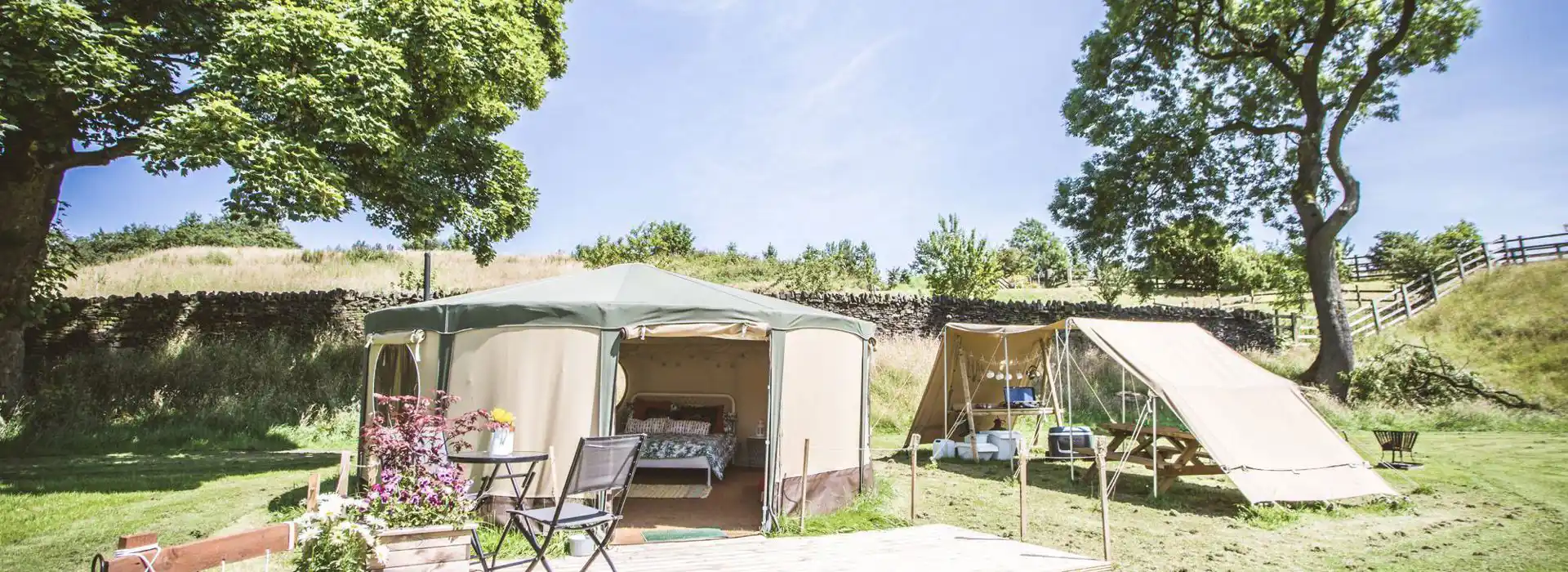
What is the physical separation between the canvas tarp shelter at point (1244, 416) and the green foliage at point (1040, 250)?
29.7 meters

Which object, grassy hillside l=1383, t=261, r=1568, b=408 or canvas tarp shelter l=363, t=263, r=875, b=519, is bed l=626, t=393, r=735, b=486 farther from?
grassy hillside l=1383, t=261, r=1568, b=408

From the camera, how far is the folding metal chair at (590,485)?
3886 mm

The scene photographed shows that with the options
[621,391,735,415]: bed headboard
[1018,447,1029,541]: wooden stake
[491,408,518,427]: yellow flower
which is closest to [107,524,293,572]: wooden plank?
[491,408,518,427]: yellow flower

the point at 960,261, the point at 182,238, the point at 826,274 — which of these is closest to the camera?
the point at 960,261

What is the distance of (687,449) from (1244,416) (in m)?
5.48

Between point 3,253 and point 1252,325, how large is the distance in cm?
2370

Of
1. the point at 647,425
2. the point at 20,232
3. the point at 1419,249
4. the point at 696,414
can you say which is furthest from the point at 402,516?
the point at 1419,249

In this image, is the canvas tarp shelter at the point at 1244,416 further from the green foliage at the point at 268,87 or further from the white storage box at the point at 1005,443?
the green foliage at the point at 268,87

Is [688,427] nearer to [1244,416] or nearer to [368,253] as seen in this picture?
[1244,416]

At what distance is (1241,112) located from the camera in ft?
54.4

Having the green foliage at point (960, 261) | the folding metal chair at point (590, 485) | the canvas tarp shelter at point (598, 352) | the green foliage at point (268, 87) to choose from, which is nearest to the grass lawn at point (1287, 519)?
the canvas tarp shelter at point (598, 352)

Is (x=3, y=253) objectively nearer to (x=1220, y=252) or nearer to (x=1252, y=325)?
(x=1252, y=325)

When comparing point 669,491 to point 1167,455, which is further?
point 1167,455

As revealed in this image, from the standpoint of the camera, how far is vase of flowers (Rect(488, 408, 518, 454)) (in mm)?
5202
